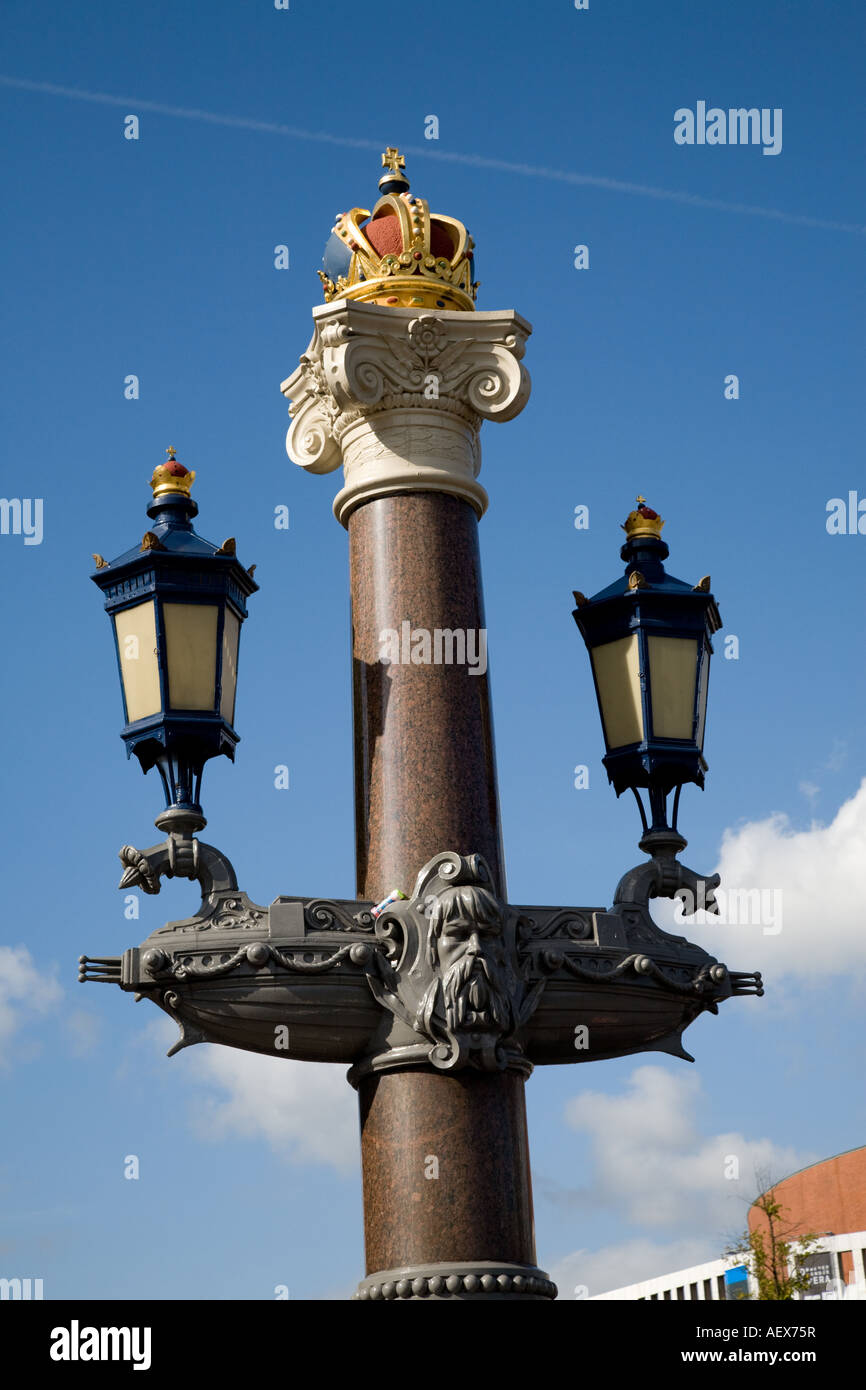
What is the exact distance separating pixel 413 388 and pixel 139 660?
258 centimetres

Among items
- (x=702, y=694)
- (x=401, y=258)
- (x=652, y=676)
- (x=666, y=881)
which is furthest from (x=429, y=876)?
(x=401, y=258)

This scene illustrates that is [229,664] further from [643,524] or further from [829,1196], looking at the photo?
[829,1196]

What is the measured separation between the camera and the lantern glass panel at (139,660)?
407 inches

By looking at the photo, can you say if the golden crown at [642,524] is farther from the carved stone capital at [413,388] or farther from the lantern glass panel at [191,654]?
the lantern glass panel at [191,654]

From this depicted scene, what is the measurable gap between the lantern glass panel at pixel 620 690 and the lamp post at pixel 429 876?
2 cm

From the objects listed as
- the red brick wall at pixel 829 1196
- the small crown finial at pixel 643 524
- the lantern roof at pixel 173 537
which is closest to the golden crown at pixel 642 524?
the small crown finial at pixel 643 524

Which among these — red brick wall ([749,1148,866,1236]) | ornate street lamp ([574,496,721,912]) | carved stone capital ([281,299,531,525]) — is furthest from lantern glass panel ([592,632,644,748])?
red brick wall ([749,1148,866,1236])

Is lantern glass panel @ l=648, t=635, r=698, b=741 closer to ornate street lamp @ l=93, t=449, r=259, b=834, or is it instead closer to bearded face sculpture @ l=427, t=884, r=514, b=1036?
bearded face sculpture @ l=427, t=884, r=514, b=1036

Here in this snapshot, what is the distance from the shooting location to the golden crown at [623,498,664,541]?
12.3m

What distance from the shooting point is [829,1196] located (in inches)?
3292

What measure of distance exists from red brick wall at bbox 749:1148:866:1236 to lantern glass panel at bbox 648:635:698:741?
7329 cm

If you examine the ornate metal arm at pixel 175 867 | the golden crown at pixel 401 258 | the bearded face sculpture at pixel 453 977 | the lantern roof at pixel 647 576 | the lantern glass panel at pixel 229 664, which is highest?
the golden crown at pixel 401 258

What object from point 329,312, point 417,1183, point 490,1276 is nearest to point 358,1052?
point 417,1183
